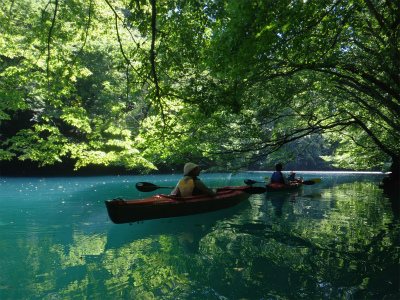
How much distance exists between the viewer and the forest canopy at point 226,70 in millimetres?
4172

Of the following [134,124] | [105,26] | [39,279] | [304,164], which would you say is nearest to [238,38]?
[39,279]

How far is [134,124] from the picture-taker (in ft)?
71.2

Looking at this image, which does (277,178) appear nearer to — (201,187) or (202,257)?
(201,187)

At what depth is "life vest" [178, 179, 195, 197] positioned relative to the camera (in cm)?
730

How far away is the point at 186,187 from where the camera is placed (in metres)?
7.32

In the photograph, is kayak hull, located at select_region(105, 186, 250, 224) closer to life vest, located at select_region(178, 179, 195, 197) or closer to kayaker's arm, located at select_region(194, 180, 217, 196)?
kayaker's arm, located at select_region(194, 180, 217, 196)

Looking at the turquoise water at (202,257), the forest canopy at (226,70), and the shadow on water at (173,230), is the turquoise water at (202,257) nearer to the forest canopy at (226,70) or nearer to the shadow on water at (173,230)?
the shadow on water at (173,230)

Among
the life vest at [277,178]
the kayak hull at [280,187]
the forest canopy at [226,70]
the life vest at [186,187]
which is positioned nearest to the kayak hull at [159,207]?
the life vest at [186,187]

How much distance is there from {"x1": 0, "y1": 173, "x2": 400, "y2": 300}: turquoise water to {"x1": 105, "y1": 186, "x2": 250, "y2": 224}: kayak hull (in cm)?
28

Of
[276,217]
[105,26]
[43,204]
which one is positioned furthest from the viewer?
[105,26]

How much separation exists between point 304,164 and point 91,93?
39.1m

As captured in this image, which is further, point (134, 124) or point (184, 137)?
point (134, 124)

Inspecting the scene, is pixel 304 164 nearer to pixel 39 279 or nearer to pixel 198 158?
pixel 198 158

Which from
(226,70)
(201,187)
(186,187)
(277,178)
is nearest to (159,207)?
(186,187)
